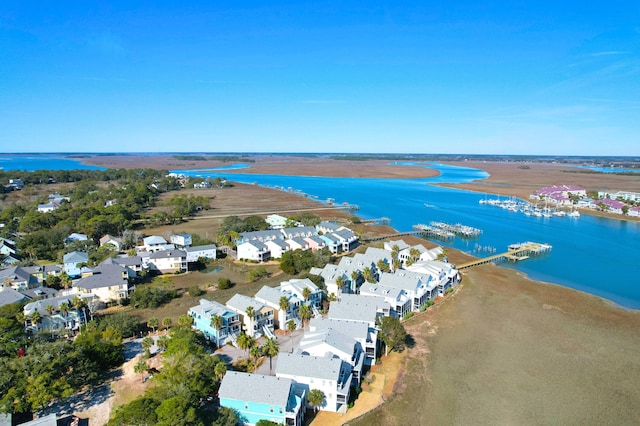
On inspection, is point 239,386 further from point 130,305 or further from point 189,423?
point 130,305

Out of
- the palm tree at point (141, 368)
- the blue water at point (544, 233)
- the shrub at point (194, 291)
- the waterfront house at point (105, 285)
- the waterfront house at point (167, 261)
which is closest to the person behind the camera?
the palm tree at point (141, 368)

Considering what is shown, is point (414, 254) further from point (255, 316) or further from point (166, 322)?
point (166, 322)

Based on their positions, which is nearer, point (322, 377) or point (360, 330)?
point (322, 377)

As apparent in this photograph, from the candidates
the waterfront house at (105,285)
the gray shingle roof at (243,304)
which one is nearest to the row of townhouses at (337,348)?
the gray shingle roof at (243,304)

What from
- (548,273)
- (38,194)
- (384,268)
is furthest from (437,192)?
(38,194)

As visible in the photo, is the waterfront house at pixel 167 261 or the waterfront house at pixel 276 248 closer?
the waterfront house at pixel 167 261

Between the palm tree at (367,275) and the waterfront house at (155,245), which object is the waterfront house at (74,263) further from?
the palm tree at (367,275)

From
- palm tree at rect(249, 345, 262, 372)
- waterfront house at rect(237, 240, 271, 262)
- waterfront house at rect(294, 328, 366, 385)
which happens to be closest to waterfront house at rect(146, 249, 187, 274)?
waterfront house at rect(237, 240, 271, 262)

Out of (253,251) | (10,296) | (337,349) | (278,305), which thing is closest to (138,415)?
(337,349)
